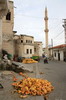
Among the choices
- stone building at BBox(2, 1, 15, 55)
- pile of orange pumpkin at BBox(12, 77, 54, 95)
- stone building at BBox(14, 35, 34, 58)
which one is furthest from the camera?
stone building at BBox(14, 35, 34, 58)

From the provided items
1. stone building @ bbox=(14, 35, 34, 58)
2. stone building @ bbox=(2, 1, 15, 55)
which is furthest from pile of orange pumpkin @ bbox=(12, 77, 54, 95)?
stone building @ bbox=(14, 35, 34, 58)

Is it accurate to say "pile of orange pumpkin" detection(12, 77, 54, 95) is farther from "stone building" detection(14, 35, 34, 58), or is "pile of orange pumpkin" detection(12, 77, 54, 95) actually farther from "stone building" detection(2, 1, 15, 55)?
"stone building" detection(14, 35, 34, 58)

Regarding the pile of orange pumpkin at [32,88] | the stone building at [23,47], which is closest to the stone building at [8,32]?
the stone building at [23,47]

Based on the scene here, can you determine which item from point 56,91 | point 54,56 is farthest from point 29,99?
point 54,56

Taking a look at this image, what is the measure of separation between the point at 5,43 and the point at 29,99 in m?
21.2

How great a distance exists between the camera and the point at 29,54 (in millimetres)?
36938

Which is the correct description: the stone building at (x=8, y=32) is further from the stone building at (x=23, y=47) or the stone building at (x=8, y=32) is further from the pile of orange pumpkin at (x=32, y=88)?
the pile of orange pumpkin at (x=32, y=88)

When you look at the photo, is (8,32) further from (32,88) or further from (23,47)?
(32,88)

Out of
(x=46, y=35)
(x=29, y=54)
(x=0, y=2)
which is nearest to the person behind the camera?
(x=0, y=2)

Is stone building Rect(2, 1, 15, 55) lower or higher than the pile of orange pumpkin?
higher

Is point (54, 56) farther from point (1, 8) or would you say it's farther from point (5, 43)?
point (1, 8)

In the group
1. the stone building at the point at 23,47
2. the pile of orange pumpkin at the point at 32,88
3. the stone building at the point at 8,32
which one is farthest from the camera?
the stone building at the point at 23,47

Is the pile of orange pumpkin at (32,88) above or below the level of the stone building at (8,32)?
below

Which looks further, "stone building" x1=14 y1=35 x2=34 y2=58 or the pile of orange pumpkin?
"stone building" x1=14 y1=35 x2=34 y2=58
